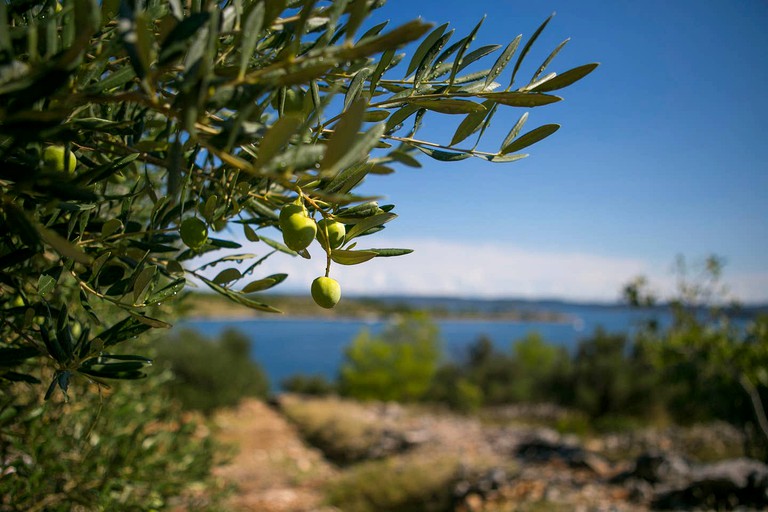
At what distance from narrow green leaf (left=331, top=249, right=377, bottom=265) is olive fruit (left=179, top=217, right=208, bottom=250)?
0.17m

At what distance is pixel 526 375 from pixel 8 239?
53.4 ft

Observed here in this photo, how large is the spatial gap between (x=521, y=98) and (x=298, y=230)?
12.9 inches

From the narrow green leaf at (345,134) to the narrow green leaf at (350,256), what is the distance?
7.8 inches

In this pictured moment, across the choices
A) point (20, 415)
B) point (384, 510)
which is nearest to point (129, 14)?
point (20, 415)

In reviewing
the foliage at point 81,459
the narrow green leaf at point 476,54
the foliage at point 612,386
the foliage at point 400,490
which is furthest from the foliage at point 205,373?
the narrow green leaf at point 476,54

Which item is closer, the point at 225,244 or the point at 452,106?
the point at 452,106

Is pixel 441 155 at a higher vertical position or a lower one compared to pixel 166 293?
higher

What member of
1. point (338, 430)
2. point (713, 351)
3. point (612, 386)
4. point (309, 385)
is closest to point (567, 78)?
point (713, 351)

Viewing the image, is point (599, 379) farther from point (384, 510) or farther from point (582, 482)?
point (384, 510)

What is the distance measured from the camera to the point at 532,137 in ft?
2.30

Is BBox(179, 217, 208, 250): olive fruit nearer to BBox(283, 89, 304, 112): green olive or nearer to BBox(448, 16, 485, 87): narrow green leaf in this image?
BBox(283, 89, 304, 112): green olive

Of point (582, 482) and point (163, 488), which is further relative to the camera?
point (582, 482)

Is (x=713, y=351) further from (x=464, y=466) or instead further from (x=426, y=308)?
(x=426, y=308)

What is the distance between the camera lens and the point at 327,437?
33.4 ft
